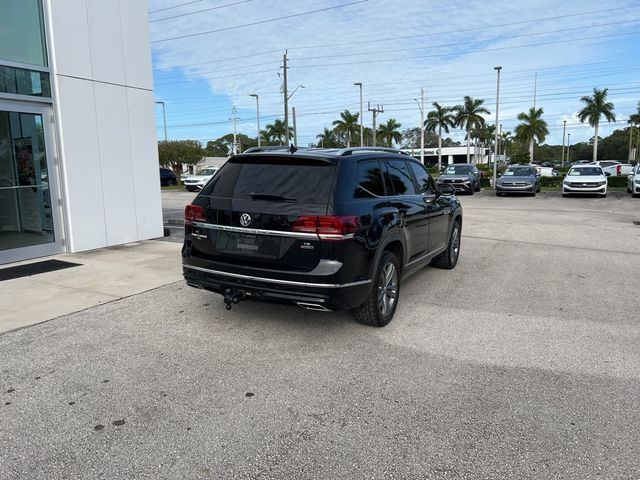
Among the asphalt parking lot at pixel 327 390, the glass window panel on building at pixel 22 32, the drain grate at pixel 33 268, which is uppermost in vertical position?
the glass window panel on building at pixel 22 32

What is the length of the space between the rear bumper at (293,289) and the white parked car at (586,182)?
2235 centimetres

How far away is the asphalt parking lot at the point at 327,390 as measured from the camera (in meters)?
2.83

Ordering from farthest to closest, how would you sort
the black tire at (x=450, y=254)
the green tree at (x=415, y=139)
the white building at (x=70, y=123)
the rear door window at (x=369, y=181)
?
the green tree at (x=415, y=139)
the white building at (x=70, y=123)
the black tire at (x=450, y=254)
the rear door window at (x=369, y=181)

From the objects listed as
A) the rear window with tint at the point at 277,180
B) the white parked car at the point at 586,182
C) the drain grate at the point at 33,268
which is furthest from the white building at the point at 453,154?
the rear window with tint at the point at 277,180

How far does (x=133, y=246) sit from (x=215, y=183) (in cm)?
533

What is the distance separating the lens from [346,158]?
4570mm

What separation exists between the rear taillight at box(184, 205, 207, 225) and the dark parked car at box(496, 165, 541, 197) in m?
23.0

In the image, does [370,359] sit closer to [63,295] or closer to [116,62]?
[63,295]

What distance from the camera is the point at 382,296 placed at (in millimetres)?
4938

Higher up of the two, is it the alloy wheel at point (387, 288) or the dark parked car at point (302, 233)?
the dark parked car at point (302, 233)

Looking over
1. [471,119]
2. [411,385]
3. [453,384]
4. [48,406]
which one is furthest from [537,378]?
[471,119]

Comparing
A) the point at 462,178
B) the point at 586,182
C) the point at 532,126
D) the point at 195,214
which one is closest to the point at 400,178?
the point at 195,214

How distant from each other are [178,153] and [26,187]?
106ft

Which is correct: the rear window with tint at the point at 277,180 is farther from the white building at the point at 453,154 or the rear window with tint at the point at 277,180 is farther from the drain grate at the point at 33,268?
the white building at the point at 453,154
